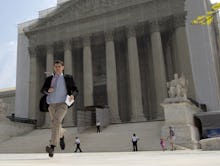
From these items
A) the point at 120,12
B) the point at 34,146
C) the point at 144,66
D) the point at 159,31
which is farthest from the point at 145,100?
the point at 34,146

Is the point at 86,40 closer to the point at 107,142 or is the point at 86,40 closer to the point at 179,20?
the point at 179,20

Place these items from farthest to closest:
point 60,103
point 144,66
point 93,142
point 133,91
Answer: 1. point 144,66
2. point 133,91
3. point 93,142
4. point 60,103

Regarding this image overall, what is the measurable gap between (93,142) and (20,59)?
24.8 meters

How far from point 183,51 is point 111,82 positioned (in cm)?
942

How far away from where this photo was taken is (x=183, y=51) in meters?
33.4

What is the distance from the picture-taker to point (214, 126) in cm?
2461

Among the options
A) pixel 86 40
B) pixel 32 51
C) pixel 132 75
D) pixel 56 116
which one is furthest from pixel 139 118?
pixel 56 116

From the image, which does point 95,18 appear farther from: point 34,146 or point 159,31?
point 34,146

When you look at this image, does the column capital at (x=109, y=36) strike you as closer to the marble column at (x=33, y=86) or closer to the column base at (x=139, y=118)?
the column base at (x=139, y=118)

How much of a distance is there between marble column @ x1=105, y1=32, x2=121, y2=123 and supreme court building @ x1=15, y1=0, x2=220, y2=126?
0.40 feet

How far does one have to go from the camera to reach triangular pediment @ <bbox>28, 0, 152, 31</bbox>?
38.0 metres

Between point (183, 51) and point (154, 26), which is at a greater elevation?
point (154, 26)

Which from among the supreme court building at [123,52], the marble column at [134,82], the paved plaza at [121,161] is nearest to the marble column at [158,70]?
the supreme court building at [123,52]

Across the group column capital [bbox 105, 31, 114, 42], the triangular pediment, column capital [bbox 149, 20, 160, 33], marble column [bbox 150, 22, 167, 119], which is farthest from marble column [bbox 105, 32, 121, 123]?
column capital [bbox 149, 20, 160, 33]
